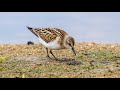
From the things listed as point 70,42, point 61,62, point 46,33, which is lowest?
point 61,62

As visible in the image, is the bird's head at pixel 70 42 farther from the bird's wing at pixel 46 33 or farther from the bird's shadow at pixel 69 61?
the bird's shadow at pixel 69 61

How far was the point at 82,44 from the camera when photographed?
18.0 m

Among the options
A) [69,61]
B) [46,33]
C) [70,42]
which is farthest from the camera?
[69,61]

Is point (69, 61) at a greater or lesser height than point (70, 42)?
lesser

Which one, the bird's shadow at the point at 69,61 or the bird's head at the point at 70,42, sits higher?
the bird's head at the point at 70,42

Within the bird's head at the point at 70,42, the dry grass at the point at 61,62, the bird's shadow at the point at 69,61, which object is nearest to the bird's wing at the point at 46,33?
the bird's head at the point at 70,42

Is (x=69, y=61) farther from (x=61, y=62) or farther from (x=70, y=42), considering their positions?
(x=70, y=42)

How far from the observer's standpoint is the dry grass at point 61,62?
40.7 ft

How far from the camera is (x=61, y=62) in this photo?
13891 millimetres

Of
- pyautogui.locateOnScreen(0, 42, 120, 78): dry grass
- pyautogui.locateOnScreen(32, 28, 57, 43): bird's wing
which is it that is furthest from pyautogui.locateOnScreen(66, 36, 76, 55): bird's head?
pyautogui.locateOnScreen(0, 42, 120, 78): dry grass

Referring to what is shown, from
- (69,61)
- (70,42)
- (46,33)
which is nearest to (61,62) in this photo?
(69,61)

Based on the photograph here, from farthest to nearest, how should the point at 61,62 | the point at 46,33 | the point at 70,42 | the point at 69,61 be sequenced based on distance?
the point at 69,61 → the point at 61,62 → the point at 46,33 → the point at 70,42
